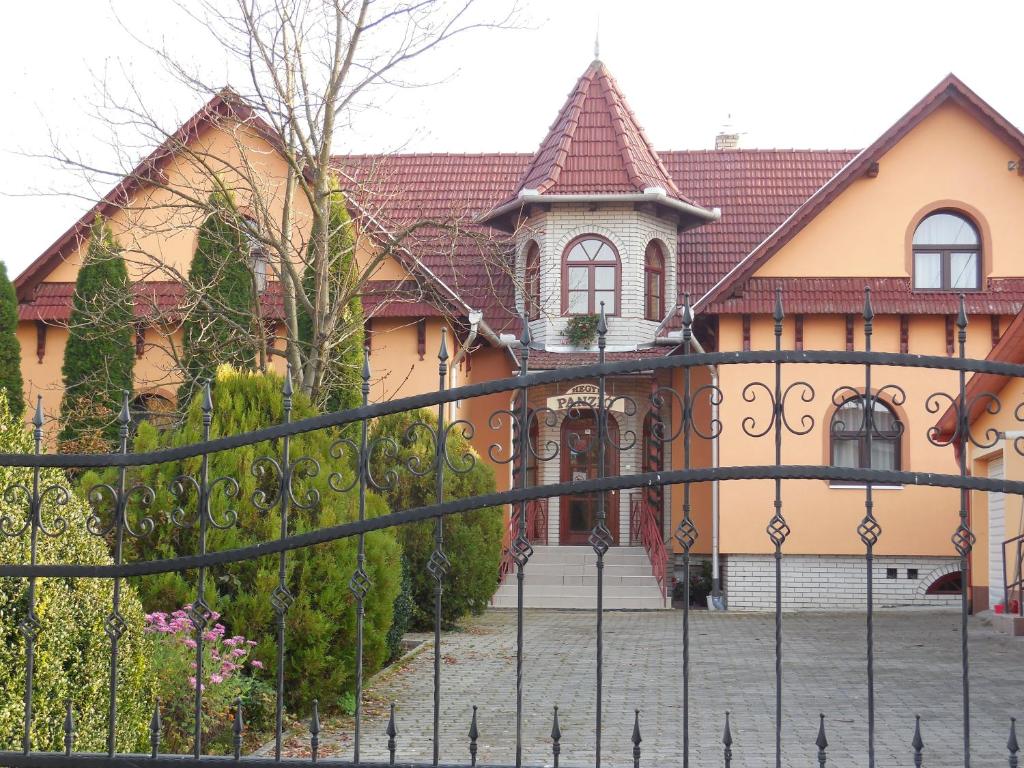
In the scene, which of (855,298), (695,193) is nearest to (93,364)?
(695,193)

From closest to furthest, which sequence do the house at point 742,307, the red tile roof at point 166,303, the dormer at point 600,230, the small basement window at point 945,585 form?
the house at point 742,307
the small basement window at point 945,585
the red tile roof at point 166,303
the dormer at point 600,230

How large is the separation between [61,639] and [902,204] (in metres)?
16.7

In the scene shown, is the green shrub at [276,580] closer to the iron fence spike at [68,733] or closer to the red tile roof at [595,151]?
the iron fence spike at [68,733]

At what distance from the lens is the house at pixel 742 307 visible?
62.5ft

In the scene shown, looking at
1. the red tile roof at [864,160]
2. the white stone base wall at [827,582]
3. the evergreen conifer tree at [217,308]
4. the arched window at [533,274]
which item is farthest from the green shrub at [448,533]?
the red tile roof at [864,160]

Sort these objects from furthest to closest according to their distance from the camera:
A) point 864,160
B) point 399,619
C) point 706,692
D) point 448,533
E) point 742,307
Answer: point 742,307
point 864,160
point 448,533
point 399,619
point 706,692

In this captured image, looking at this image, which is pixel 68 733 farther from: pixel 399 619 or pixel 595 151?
pixel 595 151

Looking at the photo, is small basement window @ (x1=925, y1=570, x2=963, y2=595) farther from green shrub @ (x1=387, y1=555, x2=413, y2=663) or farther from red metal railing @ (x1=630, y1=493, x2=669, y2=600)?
green shrub @ (x1=387, y1=555, x2=413, y2=663)

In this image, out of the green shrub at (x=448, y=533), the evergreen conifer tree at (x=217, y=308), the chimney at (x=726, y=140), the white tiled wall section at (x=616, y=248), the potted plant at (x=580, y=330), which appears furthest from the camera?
the chimney at (x=726, y=140)

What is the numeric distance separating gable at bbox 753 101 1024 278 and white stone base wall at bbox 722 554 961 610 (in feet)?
15.0

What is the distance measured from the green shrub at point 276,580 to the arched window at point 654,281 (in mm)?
12914

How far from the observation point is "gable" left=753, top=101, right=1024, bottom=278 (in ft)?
63.1

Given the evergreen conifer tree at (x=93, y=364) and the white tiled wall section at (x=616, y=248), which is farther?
the white tiled wall section at (x=616, y=248)

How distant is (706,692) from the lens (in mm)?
10711
